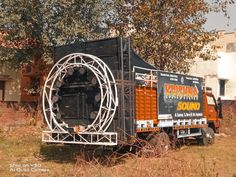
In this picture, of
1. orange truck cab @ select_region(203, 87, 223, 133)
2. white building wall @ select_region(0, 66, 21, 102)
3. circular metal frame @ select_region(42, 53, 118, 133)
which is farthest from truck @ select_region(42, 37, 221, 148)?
white building wall @ select_region(0, 66, 21, 102)

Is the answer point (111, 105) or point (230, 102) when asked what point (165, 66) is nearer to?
point (230, 102)

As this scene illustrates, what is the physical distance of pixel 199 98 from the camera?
1641 centimetres

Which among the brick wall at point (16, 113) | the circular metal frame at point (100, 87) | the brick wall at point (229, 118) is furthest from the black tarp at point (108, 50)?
the brick wall at point (229, 118)

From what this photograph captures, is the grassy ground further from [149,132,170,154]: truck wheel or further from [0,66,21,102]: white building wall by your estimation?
[0,66,21,102]: white building wall

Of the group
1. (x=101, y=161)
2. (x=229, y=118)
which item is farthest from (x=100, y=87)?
(x=229, y=118)

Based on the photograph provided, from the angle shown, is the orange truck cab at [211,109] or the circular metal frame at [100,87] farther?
the orange truck cab at [211,109]

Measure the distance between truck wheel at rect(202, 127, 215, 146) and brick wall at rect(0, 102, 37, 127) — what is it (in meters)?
10.3

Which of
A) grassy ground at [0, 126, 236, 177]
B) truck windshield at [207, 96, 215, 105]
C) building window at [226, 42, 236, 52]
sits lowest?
grassy ground at [0, 126, 236, 177]

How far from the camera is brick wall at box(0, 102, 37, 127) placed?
21453mm

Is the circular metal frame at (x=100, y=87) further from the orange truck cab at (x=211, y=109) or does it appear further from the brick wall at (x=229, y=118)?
the brick wall at (x=229, y=118)

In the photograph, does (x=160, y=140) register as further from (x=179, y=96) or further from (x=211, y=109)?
(x=211, y=109)

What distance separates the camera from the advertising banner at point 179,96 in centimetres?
1349

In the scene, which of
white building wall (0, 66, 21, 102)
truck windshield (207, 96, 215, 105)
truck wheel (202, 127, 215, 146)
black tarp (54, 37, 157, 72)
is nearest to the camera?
black tarp (54, 37, 157, 72)

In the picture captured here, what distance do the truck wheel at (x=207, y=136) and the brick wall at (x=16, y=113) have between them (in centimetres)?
1027
